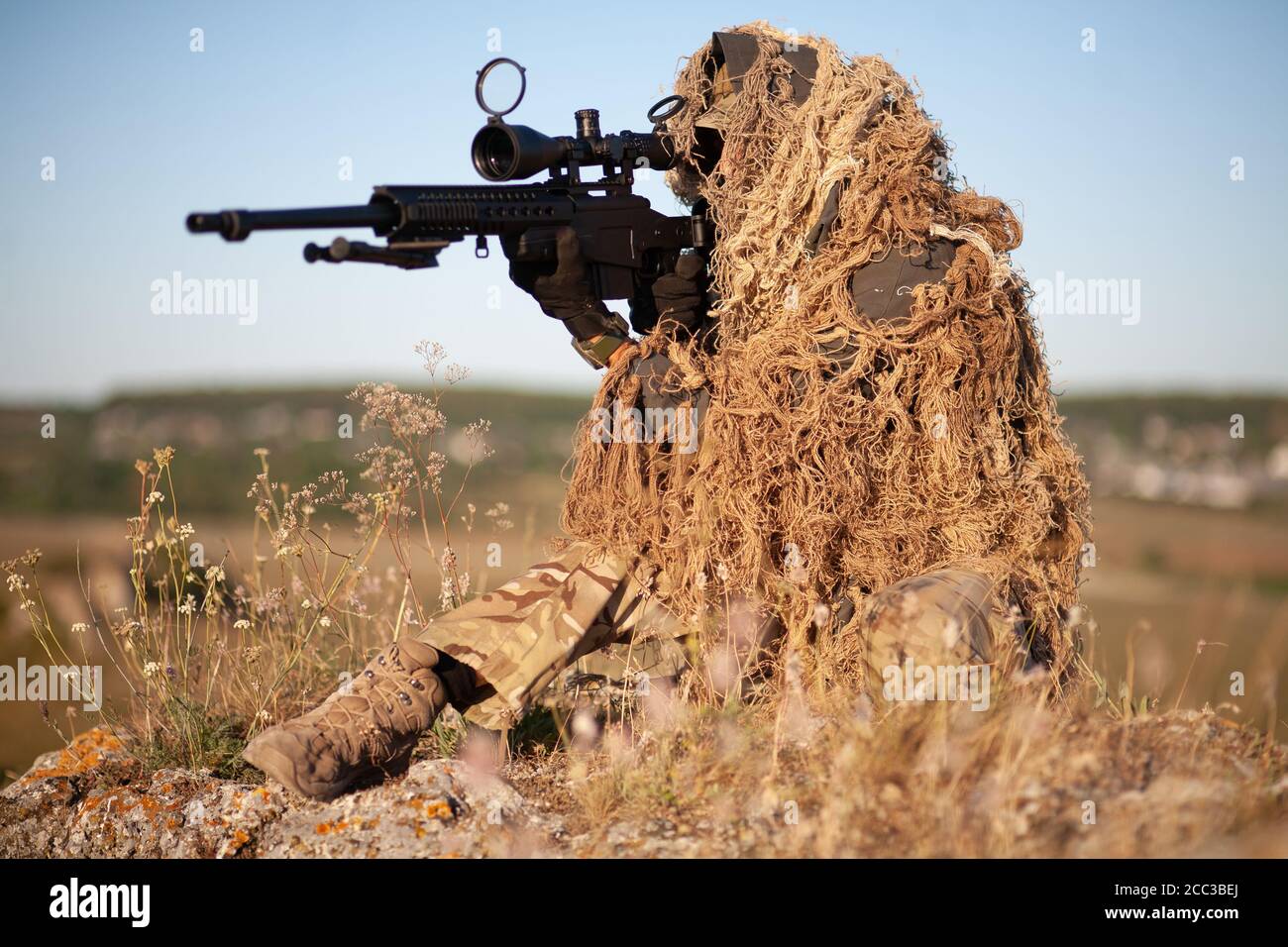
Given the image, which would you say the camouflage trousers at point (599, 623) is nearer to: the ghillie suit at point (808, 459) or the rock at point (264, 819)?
the ghillie suit at point (808, 459)

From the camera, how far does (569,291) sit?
13.0 feet

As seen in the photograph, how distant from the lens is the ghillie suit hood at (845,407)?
3723 mm

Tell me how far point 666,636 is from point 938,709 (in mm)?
1174

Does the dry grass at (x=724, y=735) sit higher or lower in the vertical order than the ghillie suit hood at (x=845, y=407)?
lower

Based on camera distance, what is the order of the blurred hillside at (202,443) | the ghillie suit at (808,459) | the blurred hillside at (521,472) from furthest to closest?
the blurred hillside at (202,443)
the blurred hillside at (521,472)
the ghillie suit at (808,459)

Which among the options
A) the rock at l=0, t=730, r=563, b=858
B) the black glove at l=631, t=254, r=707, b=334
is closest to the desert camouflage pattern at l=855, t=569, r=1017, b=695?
the rock at l=0, t=730, r=563, b=858

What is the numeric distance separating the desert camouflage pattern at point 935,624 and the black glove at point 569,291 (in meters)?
1.35

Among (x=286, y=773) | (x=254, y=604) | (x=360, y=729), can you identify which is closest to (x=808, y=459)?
(x=360, y=729)

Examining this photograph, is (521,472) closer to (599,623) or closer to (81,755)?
(81,755)

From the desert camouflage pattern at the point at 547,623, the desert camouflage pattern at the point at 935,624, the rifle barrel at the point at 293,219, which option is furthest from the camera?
the desert camouflage pattern at the point at 547,623

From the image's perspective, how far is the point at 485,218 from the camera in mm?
3695

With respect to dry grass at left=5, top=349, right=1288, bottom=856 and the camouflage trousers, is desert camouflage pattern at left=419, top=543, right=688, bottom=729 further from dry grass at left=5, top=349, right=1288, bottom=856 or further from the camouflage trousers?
dry grass at left=5, top=349, right=1288, bottom=856

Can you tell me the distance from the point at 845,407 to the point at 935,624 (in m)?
0.77

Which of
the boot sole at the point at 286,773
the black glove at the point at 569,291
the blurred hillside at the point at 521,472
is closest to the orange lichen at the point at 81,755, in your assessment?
the boot sole at the point at 286,773
